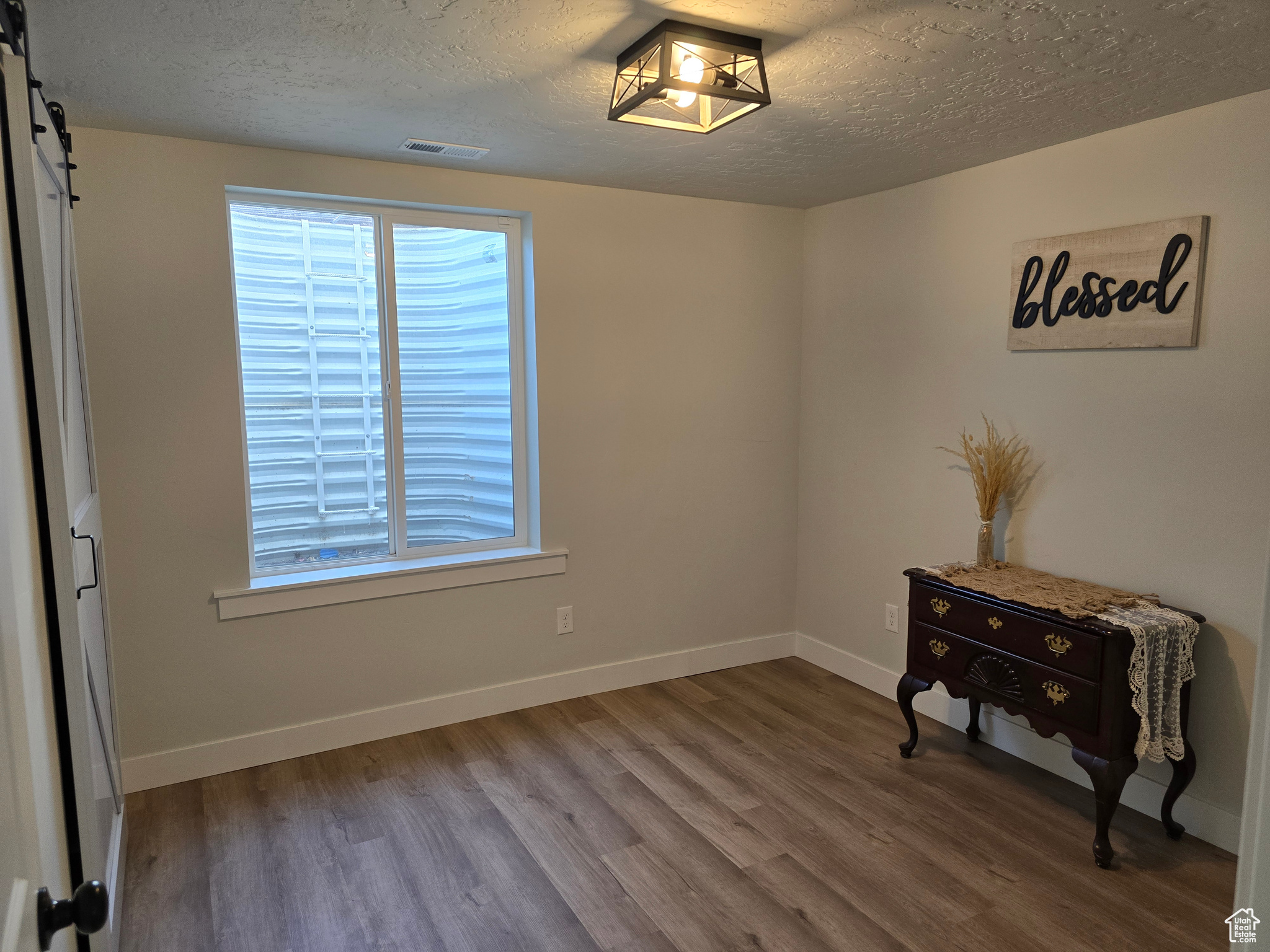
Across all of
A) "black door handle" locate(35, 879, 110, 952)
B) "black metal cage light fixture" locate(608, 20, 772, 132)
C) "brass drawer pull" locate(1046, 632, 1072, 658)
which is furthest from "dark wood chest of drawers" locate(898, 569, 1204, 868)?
"black door handle" locate(35, 879, 110, 952)

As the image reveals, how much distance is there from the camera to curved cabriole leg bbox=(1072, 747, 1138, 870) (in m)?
2.39

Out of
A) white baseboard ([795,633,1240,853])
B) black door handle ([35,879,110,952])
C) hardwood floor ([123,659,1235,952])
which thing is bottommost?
hardwood floor ([123,659,1235,952])

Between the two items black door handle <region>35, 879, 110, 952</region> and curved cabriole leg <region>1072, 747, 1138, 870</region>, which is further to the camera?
curved cabriole leg <region>1072, 747, 1138, 870</region>

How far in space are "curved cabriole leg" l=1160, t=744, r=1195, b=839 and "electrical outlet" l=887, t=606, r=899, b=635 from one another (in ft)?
3.99

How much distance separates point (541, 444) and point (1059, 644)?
211 cm

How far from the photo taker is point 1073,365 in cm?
286

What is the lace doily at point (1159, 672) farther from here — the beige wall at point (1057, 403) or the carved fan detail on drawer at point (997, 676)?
the carved fan detail on drawer at point (997, 676)

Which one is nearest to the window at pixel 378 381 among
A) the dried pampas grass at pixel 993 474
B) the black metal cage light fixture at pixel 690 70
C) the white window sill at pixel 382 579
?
the white window sill at pixel 382 579

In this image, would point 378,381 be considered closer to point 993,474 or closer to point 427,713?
point 427,713

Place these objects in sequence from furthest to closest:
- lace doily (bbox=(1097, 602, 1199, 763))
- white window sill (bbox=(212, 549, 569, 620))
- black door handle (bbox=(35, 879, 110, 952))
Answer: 1. white window sill (bbox=(212, 549, 569, 620))
2. lace doily (bbox=(1097, 602, 1199, 763))
3. black door handle (bbox=(35, 879, 110, 952))

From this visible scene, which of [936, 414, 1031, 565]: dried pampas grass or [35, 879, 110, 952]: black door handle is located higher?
[936, 414, 1031, 565]: dried pampas grass

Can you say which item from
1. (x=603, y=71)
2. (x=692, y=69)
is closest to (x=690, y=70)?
(x=692, y=69)

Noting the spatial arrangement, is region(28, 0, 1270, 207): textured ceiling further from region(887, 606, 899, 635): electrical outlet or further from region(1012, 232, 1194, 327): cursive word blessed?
region(887, 606, 899, 635): electrical outlet
